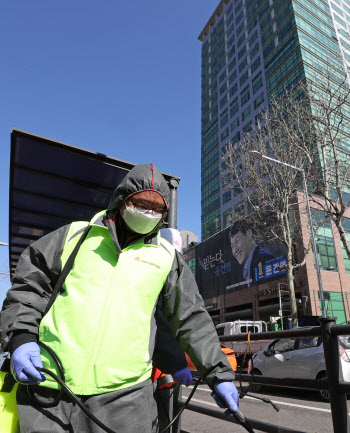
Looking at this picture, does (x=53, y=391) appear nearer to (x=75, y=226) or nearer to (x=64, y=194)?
(x=75, y=226)

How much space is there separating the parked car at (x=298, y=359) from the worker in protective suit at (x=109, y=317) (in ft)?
20.5

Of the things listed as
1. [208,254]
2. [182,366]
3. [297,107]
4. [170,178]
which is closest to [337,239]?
[208,254]

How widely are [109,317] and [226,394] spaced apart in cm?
70

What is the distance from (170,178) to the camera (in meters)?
4.61

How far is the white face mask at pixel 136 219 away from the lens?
5.75 feet

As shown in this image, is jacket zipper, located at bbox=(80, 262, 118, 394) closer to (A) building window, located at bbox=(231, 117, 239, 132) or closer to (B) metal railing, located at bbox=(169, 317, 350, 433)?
(B) metal railing, located at bbox=(169, 317, 350, 433)

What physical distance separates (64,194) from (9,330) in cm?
411

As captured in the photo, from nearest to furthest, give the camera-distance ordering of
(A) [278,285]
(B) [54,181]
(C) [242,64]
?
(B) [54,181] < (A) [278,285] < (C) [242,64]

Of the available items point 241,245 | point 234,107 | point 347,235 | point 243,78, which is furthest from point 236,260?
point 243,78

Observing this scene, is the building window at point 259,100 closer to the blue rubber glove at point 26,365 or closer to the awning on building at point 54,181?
the awning on building at point 54,181

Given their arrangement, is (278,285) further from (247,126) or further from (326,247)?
(247,126)

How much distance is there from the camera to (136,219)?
1757mm

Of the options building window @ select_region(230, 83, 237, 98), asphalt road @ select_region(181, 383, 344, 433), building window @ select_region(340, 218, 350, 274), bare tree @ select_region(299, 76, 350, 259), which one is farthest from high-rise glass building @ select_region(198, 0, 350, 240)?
asphalt road @ select_region(181, 383, 344, 433)

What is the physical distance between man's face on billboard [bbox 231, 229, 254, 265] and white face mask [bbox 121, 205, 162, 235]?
31.5 metres
